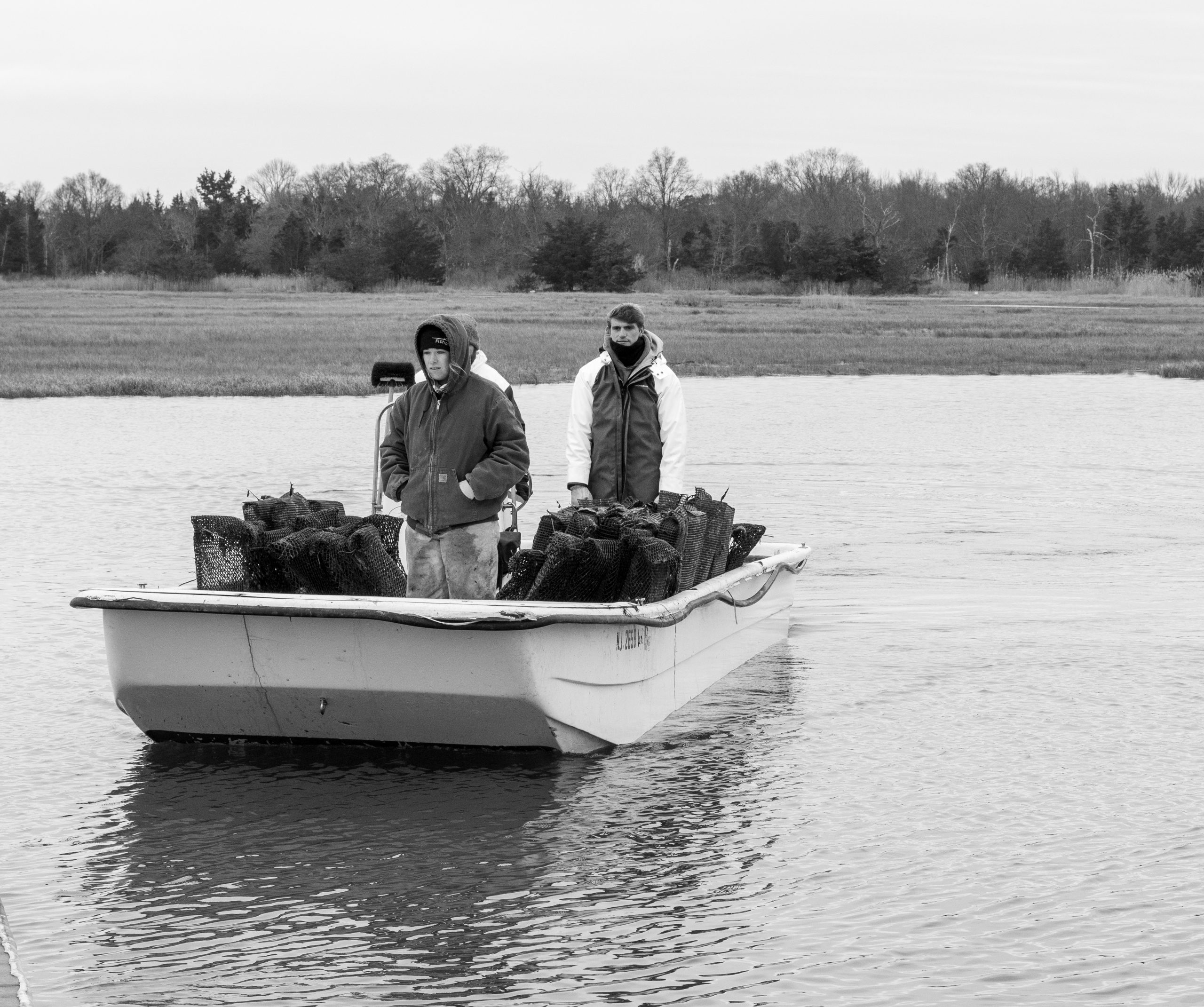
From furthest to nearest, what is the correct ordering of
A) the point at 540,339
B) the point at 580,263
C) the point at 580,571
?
the point at 580,263 < the point at 540,339 < the point at 580,571

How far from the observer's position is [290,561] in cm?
709

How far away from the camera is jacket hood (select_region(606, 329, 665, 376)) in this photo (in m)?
8.13

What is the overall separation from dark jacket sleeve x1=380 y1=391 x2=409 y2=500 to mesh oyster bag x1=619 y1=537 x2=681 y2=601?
1052 mm

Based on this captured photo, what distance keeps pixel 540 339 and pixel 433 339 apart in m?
29.7

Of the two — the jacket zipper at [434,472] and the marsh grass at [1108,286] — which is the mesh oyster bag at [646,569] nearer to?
the jacket zipper at [434,472]

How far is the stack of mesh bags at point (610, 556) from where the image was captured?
6996 mm

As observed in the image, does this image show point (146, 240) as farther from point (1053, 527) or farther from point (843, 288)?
point (1053, 527)

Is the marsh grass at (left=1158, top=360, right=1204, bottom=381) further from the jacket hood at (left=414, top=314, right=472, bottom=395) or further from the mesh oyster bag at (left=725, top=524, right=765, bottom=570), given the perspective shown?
the jacket hood at (left=414, top=314, right=472, bottom=395)

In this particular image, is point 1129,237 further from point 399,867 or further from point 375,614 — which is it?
point 399,867

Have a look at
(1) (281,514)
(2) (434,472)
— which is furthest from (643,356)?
(1) (281,514)

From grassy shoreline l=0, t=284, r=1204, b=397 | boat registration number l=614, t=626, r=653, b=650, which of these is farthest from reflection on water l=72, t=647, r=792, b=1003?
grassy shoreline l=0, t=284, r=1204, b=397

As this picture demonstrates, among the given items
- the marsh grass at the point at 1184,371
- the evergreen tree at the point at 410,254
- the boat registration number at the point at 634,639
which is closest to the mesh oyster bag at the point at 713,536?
the boat registration number at the point at 634,639

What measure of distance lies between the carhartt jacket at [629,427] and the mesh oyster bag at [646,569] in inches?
41.9

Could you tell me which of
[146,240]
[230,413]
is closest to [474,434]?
[230,413]
